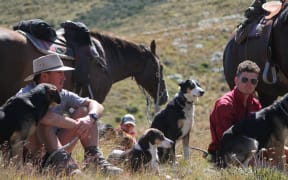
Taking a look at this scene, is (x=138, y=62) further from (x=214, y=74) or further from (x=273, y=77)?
(x=214, y=74)

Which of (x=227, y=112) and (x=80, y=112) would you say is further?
(x=227, y=112)

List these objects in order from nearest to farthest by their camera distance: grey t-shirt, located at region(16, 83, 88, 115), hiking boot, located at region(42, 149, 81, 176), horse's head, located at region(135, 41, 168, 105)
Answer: hiking boot, located at region(42, 149, 81, 176), grey t-shirt, located at region(16, 83, 88, 115), horse's head, located at region(135, 41, 168, 105)

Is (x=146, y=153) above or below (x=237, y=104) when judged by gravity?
below

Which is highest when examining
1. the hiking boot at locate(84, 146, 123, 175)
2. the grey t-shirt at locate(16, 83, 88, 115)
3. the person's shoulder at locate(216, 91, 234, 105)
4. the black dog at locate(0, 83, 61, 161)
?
the black dog at locate(0, 83, 61, 161)

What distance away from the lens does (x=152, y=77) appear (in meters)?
13.8

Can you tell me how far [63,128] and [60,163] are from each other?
2.42ft

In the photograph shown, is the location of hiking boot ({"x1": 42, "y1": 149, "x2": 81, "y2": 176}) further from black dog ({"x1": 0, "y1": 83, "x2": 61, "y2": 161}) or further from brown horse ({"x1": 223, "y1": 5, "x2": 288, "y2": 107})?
brown horse ({"x1": 223, "y1": 5, "x2": 288, "y2": 107})

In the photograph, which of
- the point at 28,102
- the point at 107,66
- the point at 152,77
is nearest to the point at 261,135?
the point at 28,102

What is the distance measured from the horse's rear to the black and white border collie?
232 cm

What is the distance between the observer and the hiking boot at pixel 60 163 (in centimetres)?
736

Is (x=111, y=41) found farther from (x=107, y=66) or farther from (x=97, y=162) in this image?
(x=97, y=162)

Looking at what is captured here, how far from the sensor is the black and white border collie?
8.82 meters

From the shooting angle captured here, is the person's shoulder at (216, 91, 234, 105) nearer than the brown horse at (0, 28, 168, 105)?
Yes

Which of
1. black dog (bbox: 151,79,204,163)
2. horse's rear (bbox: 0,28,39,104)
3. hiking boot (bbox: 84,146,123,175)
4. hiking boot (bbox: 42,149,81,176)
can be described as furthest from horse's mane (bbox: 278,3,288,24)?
hiking boot (bbox: 42,149,81,176)
